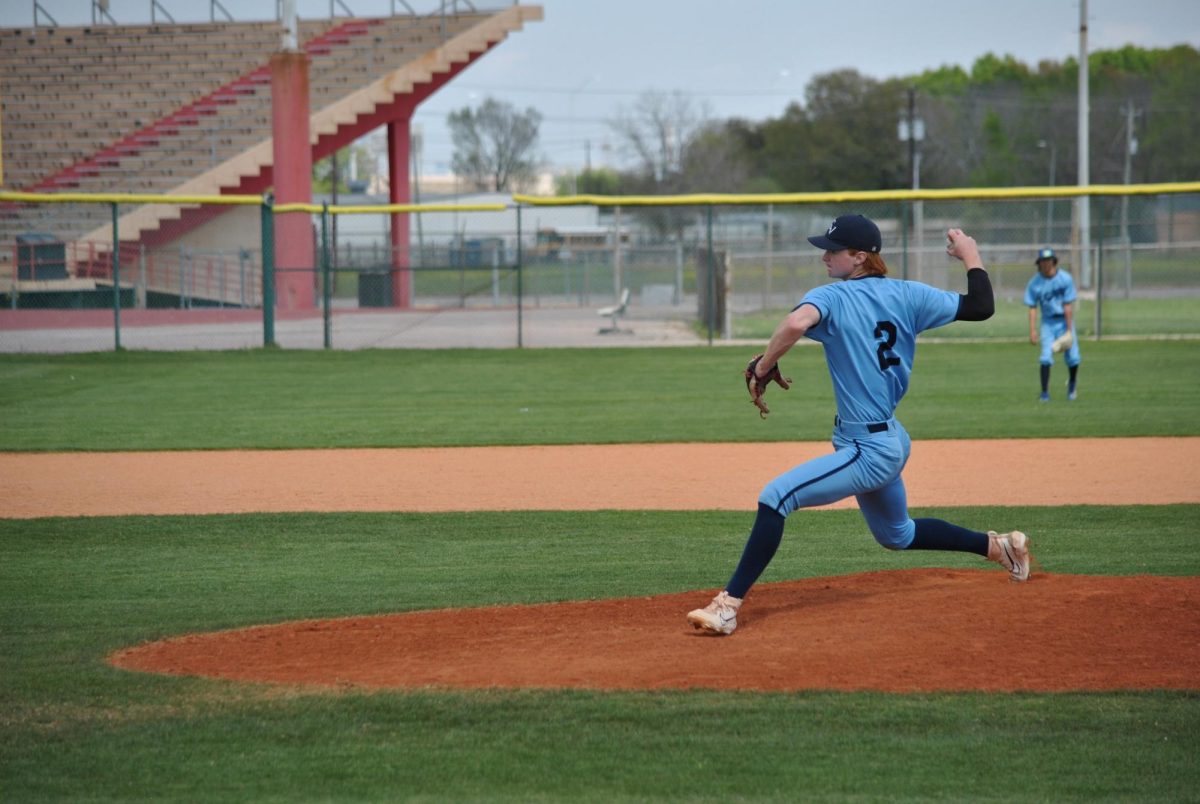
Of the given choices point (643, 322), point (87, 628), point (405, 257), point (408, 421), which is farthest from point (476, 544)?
point (405, 257)

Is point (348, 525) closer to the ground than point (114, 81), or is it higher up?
closer to the ground

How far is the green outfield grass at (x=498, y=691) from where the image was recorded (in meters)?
4.27

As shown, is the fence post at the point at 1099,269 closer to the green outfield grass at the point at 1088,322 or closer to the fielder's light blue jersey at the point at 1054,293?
the green outfield grass at the point at 1088,322

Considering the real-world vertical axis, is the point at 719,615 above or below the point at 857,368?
below

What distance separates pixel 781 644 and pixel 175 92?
37.6m

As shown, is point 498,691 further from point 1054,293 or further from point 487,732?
point 1054,293

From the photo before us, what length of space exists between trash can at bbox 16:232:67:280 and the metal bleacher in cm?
317

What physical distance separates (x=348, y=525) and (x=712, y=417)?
6.62 m

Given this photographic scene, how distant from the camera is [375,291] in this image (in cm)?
3244

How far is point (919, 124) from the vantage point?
162 feet

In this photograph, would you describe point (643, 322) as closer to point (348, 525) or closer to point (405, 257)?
point (405, 257)

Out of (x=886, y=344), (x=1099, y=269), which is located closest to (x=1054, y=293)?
(x=1099, y=269)

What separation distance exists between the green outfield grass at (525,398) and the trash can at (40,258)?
6.62 metres

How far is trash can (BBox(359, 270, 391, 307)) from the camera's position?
32.1 m
